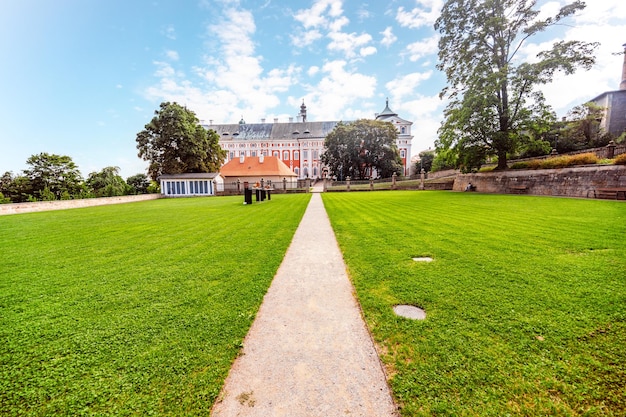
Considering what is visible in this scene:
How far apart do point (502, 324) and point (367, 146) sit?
47.2m

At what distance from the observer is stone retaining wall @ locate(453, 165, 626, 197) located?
13797 mm

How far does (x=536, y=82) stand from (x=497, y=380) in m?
24.9

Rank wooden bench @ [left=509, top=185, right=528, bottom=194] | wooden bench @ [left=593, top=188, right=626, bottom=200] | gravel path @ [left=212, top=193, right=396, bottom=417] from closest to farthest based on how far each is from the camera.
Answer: gravel path @ [left=212, top=193, right=396, bottom=417] → wooden bench @ [left=593, top=188, right=626, bottom=200] → wooden bench @ [left=509, top=185, right=528, bottom=194]

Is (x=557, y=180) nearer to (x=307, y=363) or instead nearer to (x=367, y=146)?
(x=307, y=363)

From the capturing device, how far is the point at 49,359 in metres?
2.19

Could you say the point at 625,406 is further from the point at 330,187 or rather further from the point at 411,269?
the point at 330,187

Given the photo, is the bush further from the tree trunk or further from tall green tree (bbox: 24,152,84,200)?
tall green tree (bbox: 24,152,84,200)

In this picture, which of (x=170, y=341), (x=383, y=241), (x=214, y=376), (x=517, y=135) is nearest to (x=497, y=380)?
(x=214, y=376)

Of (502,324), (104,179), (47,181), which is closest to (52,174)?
(47,181)

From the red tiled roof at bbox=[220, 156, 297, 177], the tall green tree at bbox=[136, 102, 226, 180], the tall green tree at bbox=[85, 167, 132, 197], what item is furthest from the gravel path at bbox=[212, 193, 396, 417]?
the tall green tree at bbox=[85, 167, 132, 197]

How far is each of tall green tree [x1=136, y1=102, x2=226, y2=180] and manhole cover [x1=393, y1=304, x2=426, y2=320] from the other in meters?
39.7

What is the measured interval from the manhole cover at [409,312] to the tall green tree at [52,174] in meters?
42.9

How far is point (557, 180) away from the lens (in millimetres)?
16594

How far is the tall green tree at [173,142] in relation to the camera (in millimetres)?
35938
